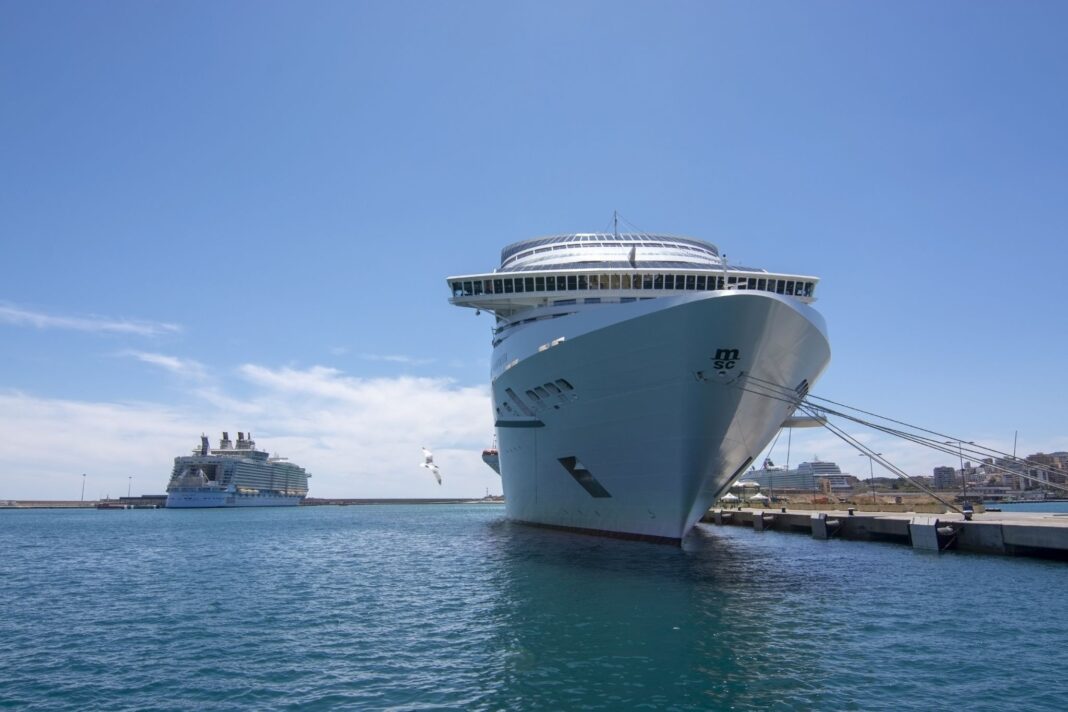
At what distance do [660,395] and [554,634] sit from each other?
9.55 m

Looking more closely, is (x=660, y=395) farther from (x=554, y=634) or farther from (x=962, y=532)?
(x=962, y=532)

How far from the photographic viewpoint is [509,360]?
29.1 metres

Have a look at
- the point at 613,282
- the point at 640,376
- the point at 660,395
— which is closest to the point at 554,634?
the point at 660,395

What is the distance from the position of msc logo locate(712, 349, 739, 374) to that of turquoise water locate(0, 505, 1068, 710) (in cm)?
649

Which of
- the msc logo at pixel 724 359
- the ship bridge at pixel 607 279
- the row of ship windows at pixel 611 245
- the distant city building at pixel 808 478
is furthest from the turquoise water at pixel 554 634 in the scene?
the distant city building at pixel 808 478

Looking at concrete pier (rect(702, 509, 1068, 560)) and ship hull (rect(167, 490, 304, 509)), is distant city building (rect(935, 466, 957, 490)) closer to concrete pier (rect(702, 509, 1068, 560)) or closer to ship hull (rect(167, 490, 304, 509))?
concrete pier (rect(702, 509, 1068, 560))

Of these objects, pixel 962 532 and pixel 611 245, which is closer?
pixel 962 532

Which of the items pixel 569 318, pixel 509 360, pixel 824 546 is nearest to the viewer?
pixel 569 318

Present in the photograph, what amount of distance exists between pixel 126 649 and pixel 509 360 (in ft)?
58.7

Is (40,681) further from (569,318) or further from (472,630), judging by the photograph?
(569,318)

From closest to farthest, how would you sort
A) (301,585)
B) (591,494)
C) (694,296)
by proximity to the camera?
(694,296) < (301,585) < (591,494)

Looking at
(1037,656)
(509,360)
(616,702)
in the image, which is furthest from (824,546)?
(616,702)

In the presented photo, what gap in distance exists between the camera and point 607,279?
28297 millimetres

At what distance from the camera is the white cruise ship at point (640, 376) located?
2058 centimetres
